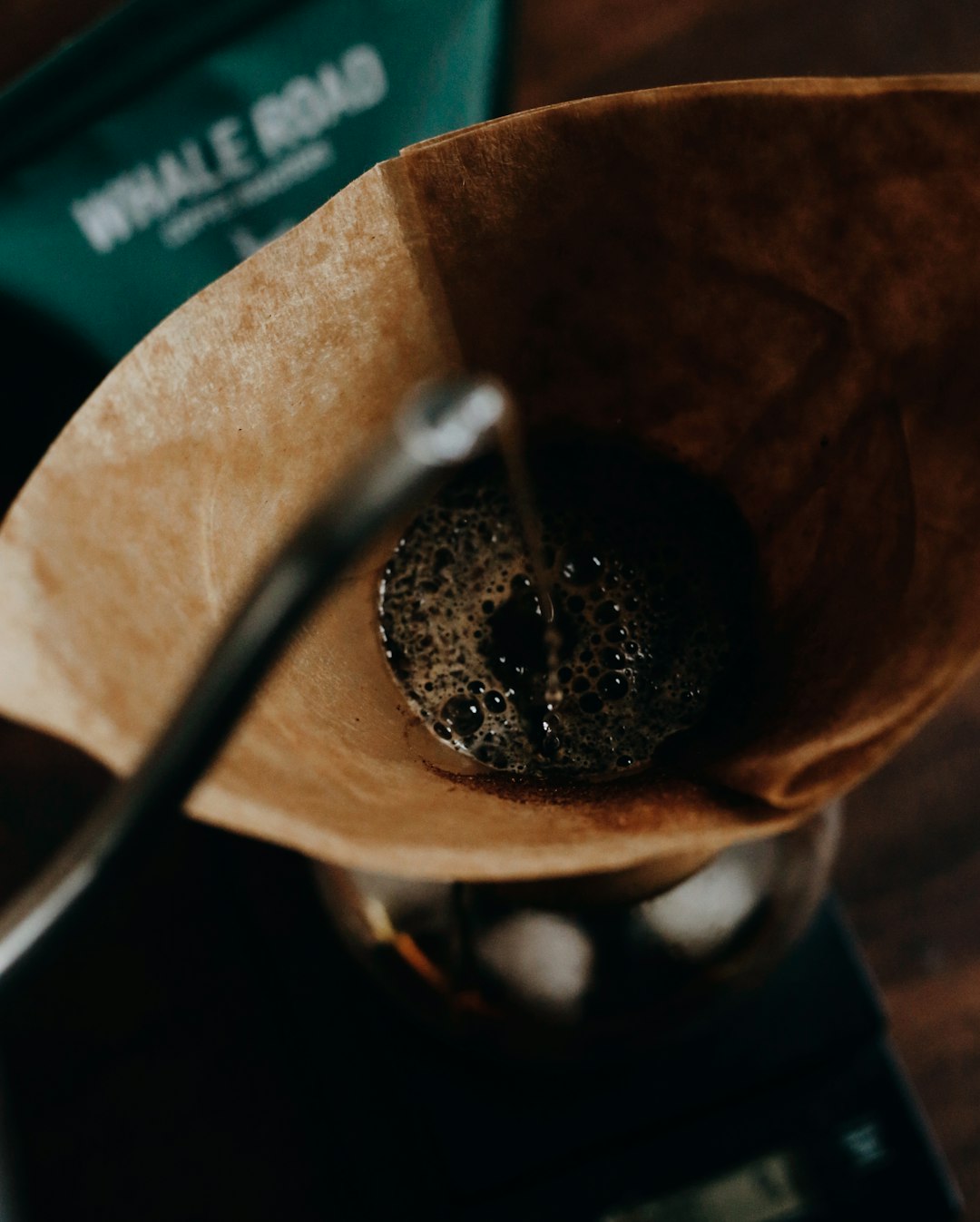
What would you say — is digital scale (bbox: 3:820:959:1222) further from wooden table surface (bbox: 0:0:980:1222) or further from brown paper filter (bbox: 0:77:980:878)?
brown paper filter (bbox: 0:77:980:878)

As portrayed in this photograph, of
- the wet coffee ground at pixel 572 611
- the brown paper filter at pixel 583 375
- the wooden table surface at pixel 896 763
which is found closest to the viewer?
the brown paper filter at pixel 583 375

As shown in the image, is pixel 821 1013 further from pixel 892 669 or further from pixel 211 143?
pixel 211 143

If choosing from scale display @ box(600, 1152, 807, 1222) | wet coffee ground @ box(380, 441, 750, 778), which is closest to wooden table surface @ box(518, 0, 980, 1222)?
scale display @ box(600, 1152, 807, 1222)

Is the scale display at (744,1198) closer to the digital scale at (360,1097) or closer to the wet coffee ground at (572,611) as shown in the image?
the digital scale at (360,1097)

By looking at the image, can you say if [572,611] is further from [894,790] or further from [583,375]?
[894,790]

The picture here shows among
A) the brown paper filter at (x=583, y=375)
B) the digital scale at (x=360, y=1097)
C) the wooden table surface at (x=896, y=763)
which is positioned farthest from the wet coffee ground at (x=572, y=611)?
the wooden table surface at (x=896, y=763)

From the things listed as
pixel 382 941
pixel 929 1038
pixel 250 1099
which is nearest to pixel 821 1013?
pixel 929 1038
